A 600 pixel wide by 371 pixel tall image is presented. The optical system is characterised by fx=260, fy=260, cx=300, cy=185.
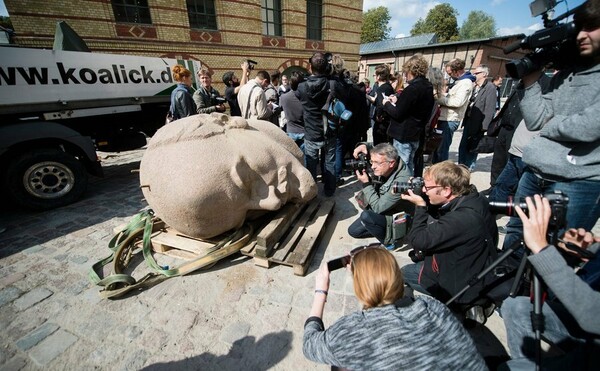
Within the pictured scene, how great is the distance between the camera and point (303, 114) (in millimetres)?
4348

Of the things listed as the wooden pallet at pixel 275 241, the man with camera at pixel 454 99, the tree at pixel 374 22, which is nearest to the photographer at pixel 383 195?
the wooden pallet at pixel 275 241

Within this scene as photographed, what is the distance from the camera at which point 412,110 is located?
3865 millimetres

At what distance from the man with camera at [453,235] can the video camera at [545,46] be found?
2.58 ft

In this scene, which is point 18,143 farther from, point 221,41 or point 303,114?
point 221,41

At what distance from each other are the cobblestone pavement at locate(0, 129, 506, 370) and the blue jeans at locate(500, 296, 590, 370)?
1.62 ft

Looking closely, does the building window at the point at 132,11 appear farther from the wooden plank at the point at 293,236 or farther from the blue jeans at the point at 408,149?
the blue jeans at the point at 408,149

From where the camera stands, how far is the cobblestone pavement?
6.48ft

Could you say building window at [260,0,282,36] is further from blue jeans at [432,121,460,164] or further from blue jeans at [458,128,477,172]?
blue jeans at [458,128,477,172]

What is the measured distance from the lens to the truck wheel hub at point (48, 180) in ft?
13.4

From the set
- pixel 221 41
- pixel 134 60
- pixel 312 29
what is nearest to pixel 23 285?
pixel 134 60

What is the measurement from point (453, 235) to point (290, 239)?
1.76 metres

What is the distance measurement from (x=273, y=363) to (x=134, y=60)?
19.4 ft

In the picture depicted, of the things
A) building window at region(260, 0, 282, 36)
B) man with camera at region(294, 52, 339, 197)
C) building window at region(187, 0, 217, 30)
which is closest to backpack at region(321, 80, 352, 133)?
man with camera at region(294, 52, 339, 197)

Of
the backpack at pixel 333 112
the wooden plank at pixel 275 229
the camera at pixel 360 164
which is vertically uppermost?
the backpack at pixel 333 112
